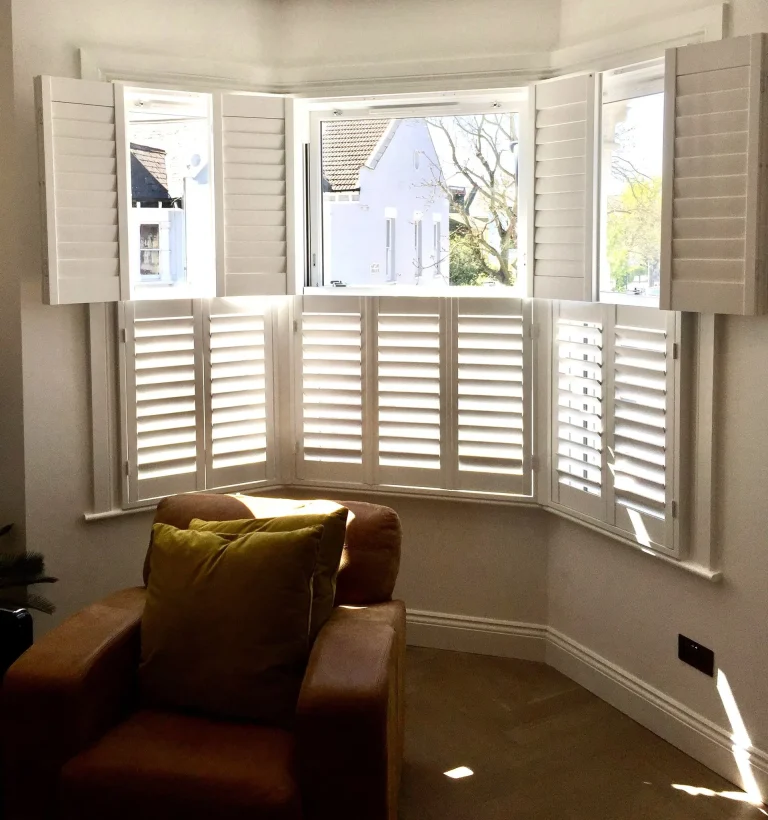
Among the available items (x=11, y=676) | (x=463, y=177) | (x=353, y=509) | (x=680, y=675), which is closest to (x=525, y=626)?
(x=680, y=675)

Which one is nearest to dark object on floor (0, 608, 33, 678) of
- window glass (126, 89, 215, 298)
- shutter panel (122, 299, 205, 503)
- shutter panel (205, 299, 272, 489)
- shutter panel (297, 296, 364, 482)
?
shutter panel (122, 299, 205, 503)

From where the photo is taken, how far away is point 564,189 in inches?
132

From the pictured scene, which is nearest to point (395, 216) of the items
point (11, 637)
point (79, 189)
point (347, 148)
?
point (347, 148)

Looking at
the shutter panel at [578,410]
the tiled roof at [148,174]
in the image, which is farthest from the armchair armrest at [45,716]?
the tiled roof at [148,174]

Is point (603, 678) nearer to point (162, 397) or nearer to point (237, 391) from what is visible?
point (237, 391)

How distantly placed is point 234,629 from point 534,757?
120 centimetres

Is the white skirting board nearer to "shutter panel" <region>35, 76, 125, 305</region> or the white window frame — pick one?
the white window frame

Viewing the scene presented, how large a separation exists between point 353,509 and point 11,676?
995mm

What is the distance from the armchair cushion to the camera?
2.11 meters

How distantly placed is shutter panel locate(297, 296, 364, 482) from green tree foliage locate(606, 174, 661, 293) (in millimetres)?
1004

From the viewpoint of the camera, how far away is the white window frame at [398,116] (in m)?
3.62

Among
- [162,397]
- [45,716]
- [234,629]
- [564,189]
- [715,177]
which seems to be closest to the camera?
[45,716]

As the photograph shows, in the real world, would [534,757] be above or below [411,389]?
below

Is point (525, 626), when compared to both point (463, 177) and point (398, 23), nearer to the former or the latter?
point (463, 177)
